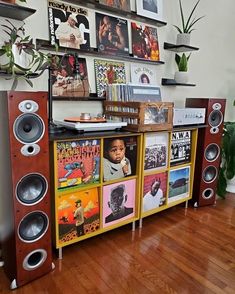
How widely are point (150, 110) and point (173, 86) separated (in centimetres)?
80

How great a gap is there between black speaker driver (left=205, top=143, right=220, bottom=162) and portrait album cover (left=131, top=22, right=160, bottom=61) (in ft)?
3.00

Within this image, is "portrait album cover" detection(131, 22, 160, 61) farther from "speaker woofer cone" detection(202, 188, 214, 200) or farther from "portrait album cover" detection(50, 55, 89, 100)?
"speaker woofer cone" detection(202, 188, 214, 200)

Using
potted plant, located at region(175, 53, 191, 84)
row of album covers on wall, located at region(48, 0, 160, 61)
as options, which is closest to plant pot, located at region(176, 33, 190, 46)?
potted plant, located at region(175, 53, 191, 84)

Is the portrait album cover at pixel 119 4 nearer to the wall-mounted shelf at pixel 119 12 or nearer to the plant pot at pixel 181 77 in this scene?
the wall-mounted shelf at pixel 119 12

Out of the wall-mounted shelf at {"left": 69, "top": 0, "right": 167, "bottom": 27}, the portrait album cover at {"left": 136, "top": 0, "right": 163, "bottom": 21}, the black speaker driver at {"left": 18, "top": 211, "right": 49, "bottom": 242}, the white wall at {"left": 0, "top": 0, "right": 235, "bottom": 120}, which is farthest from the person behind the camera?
the white wall at {"left": 0, "top": 0, "right": 235, "bottom": 120}

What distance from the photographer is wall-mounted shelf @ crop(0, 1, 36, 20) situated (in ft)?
4.47

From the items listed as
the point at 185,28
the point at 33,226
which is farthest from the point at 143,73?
the point at 33,226

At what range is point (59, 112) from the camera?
1830mm

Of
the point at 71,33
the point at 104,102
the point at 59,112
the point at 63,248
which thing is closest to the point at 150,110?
the point at 104,102

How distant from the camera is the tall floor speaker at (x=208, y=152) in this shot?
→ 2.22 m

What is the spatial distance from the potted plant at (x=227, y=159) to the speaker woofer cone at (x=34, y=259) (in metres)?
1.84

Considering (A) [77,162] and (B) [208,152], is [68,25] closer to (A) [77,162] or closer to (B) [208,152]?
(A) [77,162]

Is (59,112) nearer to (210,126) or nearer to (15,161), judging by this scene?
(15,161)

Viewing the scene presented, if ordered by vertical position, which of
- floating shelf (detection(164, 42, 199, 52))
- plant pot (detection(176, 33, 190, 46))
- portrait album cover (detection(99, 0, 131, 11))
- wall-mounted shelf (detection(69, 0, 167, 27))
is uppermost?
portrait album cover (detection(99, 0, 131, 11))
